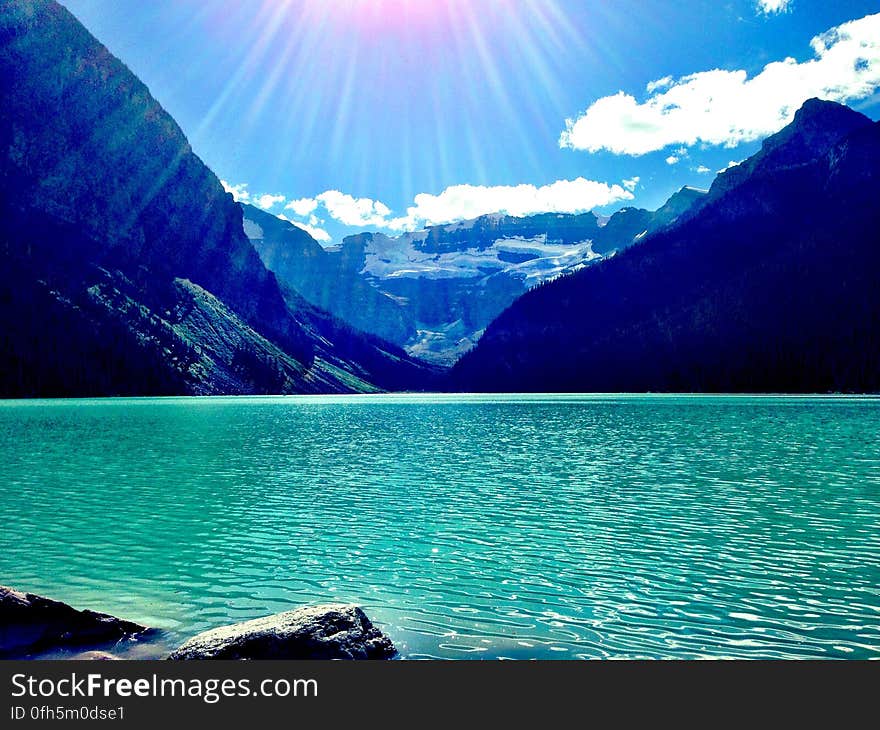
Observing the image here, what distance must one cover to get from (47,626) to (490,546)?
1557 cm

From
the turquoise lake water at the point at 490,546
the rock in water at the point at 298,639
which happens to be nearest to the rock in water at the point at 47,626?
the turquoise lake water at the point at 490,546

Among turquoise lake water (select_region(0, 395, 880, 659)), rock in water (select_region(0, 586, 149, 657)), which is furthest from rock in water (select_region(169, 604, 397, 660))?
rock in water (select_region(0, 586, 149, 657))

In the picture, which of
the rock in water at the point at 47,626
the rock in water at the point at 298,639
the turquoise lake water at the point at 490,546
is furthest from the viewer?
the turquoise lake water at the point at 490,546

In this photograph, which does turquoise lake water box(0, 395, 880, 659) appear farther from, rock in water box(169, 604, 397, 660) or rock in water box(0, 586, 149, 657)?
rock in water box(0, 586, 149, 657)

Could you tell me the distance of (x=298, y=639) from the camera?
14.3 metres

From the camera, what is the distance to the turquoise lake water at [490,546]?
55.3ft

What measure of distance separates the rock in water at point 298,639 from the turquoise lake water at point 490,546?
1170mm

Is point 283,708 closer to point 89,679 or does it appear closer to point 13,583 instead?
point 89,679

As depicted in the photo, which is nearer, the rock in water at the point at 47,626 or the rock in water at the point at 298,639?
the rock in water at the point at 298,639

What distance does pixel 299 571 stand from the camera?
74.9 ft

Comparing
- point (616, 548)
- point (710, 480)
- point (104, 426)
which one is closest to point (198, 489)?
point (616, 548)

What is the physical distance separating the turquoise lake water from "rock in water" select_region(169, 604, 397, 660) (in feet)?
3.84

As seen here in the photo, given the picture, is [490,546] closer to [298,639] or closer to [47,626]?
[298,639]

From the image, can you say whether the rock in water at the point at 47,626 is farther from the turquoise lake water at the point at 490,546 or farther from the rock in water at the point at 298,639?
the rock in water at the point at 298,639
